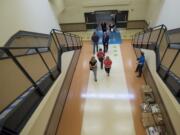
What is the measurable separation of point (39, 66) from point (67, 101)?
97.9 inches

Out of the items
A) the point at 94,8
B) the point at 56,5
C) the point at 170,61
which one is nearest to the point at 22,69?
the point at 170,61

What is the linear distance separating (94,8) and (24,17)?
23.7 ft

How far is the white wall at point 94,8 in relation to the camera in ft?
39.5

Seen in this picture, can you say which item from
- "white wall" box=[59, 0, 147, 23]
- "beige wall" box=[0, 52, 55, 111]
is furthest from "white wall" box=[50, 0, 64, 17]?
"beige wall" box=[0, 52, 55, 111]

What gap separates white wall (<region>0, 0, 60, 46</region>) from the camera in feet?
17.2

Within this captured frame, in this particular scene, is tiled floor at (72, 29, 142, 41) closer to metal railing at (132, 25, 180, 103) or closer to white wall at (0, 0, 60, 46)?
white wall at (0, 0, 60, 46)

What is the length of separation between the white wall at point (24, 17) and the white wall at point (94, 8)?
122 inches

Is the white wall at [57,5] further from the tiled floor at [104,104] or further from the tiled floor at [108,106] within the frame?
the tiled floor at [108,106]

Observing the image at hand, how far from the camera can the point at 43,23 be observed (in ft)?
27.8

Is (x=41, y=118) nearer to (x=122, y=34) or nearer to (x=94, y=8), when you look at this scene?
(x=122, y=34)

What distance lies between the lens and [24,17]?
21.6 feet

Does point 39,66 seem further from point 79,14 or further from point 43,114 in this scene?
point 79,14

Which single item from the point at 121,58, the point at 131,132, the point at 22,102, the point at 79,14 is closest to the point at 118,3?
the point at 79,14

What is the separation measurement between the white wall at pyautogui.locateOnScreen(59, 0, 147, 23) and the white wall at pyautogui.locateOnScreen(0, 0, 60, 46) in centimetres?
310
